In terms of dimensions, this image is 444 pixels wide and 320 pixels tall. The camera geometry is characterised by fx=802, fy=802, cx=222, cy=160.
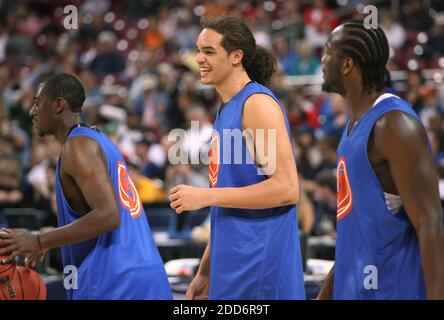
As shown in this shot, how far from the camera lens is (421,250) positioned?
260 cm

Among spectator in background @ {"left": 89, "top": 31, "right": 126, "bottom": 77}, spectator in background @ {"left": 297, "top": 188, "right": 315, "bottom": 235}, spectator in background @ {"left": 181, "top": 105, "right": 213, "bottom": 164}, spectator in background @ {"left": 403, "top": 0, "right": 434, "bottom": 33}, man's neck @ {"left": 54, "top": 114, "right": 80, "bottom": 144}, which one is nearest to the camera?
man's neck @ {"left": 54, "top": 114, "right": 80, "bottom": 144}

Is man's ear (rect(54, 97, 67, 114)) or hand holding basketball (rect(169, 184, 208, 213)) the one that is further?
man's ear (rect(54, 97, 67, 114))

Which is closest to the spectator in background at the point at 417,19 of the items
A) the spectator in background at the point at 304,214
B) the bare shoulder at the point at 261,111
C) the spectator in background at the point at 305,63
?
the spectator in background at the point at 305,63

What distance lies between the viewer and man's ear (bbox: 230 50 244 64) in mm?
3504

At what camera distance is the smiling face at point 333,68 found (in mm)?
2959

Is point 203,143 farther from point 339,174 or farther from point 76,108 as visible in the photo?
point 339,174

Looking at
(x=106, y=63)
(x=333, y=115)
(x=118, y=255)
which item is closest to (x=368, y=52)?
(x=118, y=255)

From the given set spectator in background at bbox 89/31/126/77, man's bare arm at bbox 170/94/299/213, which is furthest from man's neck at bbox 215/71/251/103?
spectator in background at bbox 89/31/126/77

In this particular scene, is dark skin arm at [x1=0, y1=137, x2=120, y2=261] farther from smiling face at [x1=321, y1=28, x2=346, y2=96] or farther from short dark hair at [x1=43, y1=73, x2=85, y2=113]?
smiling face at [x1=321, y1=28, x2=346, y2=96]

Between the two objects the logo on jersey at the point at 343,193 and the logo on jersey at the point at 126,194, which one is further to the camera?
the logo on jersey at the point at 126,194

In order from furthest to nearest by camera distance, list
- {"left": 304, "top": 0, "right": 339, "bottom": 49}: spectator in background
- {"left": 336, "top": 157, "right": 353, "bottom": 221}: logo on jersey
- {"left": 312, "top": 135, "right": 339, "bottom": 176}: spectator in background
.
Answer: {"left": 304, "top": 0, "right": 339, "bottom": 49}: spectator in background, {"left": 312, "top": 135, "right": 339, "bottom": 176}: spectator in background, {"left": 336, "top": 157, "right": 353, "bottom": 221}: logo on jersey

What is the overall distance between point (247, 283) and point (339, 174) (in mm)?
614

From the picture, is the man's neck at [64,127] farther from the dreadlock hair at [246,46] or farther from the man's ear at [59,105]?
the dreadlock hair at [246,46]

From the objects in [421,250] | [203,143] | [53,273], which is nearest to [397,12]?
[203,143]
